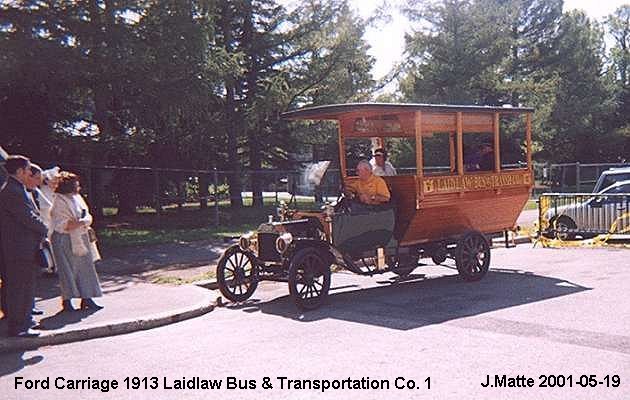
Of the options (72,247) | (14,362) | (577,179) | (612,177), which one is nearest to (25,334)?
(14,362)

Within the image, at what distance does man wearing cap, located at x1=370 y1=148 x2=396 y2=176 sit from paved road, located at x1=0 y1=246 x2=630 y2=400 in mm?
1990

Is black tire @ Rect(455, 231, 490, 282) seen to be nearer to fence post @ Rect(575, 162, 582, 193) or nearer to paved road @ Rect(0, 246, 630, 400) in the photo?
paved road @ Rect(0, 246, 630, 400)

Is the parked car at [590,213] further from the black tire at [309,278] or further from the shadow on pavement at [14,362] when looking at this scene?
the shadow on pavement at [14,362]

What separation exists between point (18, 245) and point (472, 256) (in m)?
6.74

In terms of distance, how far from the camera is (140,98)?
18672 mm

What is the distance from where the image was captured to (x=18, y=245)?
7.69 m

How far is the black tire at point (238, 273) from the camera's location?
9.91 m

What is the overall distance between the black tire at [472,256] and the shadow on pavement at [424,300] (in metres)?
0.16

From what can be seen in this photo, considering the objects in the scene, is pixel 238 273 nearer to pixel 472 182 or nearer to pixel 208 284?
pixel 208 284

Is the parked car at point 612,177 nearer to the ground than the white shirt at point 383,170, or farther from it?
nearer to the ground

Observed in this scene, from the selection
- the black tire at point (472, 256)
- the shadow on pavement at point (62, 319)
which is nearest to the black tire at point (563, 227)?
the black tire at point (472, 256)

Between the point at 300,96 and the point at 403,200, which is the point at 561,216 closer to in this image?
the point at 403,200

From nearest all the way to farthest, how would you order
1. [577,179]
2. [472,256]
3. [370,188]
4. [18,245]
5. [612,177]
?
[18,245] → [370,188] → [472,256] → [612,177] → [577,179]

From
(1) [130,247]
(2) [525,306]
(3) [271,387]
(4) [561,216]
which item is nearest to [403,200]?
(2) [525,306]
